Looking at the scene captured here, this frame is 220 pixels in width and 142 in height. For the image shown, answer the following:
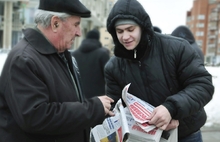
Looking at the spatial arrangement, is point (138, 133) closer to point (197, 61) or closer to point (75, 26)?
point (197, 61)

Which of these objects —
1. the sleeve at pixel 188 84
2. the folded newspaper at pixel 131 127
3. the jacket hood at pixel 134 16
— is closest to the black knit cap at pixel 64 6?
the jacket hood at pixel 134 16

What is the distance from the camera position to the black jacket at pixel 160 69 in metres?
2.38

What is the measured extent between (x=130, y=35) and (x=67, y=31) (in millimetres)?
519

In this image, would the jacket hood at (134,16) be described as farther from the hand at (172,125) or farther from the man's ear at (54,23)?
the hand at (172,125)

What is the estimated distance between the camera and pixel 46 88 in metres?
2.00

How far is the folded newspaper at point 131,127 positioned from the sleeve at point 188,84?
159 mm

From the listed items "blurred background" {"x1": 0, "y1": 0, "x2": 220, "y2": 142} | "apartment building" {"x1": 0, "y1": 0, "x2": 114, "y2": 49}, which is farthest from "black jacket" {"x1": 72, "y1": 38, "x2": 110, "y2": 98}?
"apartment building" {"x1": 0, "y1": 0, "x2": 114, "y2": 49}

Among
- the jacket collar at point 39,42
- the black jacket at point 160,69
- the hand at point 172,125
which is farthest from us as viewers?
the black jacket at point 160,69

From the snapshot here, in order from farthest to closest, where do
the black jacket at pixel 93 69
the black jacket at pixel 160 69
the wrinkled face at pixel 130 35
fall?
the black jacket at pixel 93 69 → the wrinkled face at pixel 130 35 → the black jacket at pixel 160 69

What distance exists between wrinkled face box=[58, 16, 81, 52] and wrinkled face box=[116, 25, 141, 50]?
0.38 m

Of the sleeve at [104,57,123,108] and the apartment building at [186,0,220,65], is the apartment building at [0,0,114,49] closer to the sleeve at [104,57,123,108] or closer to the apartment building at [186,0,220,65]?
the sleeve at [104,57,123,108]

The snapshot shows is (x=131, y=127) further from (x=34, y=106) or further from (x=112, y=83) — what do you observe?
(x=34, y=106)

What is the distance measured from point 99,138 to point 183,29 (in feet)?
13.4

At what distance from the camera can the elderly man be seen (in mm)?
1912
